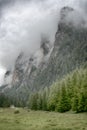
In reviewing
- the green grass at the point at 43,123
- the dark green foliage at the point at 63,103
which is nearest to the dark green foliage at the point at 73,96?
the dark green foliage at the point at 63,103

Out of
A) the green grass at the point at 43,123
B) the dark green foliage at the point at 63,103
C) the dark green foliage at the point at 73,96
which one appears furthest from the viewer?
the dark green foliage at the point at 63,103

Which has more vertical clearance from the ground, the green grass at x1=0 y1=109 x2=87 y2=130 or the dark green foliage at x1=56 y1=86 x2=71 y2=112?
the dark green foliage at x1=56 y1=86 x2=71 y2=112

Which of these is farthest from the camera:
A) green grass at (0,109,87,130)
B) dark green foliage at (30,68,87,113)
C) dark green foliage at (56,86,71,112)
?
dark green foliage at (56,86,71,112)

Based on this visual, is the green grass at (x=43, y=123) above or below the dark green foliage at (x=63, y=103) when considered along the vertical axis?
below

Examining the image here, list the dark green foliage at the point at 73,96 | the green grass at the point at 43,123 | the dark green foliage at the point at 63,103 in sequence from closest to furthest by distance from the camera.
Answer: the green grass at the point at 43,123 < the dark green foliage at the point at 73,96 < the dark green foliage at the point at 63,103

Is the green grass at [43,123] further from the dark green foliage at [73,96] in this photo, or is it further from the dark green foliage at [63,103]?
the dark green foliage at [63,103]

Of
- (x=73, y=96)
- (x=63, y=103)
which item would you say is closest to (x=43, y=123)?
(x=73, y=96)

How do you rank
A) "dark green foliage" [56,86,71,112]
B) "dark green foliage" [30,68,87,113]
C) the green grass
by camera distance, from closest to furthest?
1. the green grass
2. "dark green foliage" [30,68,87,113]
3. "dark green foliage" [56,86,71,112]

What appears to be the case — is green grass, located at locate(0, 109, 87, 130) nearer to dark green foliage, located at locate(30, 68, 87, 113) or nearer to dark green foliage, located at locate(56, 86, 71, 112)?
dark green foliage, located at locate(30, 68, 87, 113)

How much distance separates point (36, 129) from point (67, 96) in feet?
212

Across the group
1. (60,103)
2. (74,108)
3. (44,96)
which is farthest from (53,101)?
(44,96)

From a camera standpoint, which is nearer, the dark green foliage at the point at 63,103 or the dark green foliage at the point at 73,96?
the dark green foliage at the point at 73,96

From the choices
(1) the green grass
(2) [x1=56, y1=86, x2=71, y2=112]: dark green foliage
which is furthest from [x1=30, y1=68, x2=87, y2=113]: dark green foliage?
(1) the green grass

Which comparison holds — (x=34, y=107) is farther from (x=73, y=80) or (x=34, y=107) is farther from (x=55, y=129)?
(x=55, y=129)
